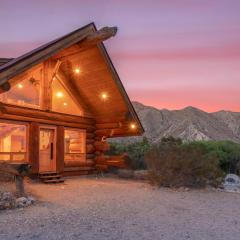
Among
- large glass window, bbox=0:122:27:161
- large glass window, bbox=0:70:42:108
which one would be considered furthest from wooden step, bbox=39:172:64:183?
large glass window, bbox=0:70:42:108

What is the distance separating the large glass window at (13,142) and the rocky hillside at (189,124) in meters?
33.1

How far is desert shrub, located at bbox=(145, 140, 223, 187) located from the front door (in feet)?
15.8

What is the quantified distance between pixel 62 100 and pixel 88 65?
2092 millimetres

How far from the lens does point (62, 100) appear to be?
16.1 metres

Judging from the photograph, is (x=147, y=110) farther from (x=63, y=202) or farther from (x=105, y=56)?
(x=63, y=202)

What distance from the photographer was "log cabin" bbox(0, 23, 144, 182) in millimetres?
13484

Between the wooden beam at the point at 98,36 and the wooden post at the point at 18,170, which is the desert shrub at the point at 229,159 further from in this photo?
the wooden post at the point at 18,170

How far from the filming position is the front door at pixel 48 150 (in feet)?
51.2

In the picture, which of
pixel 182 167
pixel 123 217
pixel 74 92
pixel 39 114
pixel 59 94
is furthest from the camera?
pixel 74 92

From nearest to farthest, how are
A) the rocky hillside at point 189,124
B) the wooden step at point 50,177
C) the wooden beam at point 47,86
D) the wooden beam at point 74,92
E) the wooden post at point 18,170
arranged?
1. the wooden post at point 18,170
2. the wooden step at point 50,177
3. the wooden beam at point 47,86
4. the wooden beam at point 74,92
5. the rocky hillside at point 189,124

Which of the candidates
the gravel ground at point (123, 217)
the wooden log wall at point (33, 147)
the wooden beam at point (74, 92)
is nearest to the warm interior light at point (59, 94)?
the wooden beam at point (74, 92)

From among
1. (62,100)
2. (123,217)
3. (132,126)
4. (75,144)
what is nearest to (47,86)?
(62,100)

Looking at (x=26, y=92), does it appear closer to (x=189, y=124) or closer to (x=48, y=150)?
(x=48, y=150)

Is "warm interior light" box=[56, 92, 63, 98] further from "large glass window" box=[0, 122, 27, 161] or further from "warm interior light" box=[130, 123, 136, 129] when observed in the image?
"warm interior light" box=[130, 123, 136, 129]
